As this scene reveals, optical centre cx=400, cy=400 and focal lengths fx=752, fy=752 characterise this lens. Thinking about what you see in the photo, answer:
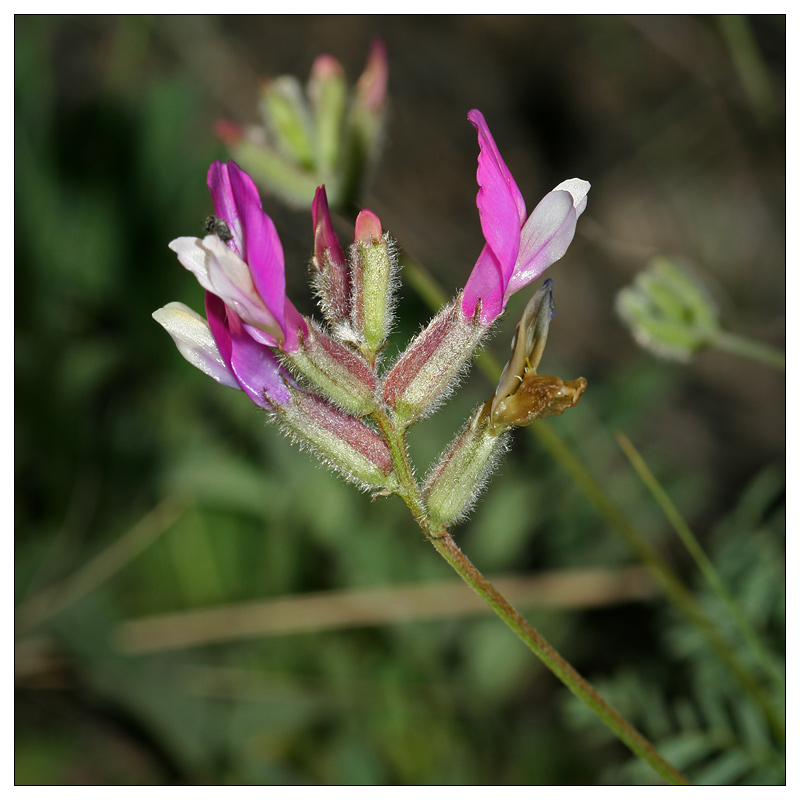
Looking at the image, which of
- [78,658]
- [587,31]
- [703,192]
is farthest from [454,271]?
[78,658]

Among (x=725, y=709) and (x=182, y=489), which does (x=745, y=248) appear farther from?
(x=182, y=489)

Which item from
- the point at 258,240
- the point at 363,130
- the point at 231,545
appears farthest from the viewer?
the point at 231,545

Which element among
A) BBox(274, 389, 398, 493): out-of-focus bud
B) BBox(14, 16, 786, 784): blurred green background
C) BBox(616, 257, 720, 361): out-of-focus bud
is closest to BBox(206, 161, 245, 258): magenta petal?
BBox(274, 389, 398, 493): out-of-focus bud

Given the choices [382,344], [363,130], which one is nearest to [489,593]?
[382,344]

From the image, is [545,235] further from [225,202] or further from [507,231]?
[225,202]

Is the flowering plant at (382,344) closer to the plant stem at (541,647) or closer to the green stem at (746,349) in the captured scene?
the plant stem at (541,647)

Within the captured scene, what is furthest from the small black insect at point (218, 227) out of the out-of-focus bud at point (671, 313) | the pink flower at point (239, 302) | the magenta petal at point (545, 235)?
the out-of-focus bud at point (671, 313)
